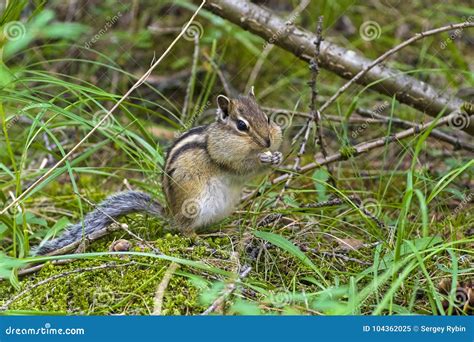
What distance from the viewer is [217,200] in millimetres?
3900

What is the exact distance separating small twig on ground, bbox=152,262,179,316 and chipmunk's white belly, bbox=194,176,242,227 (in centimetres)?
66

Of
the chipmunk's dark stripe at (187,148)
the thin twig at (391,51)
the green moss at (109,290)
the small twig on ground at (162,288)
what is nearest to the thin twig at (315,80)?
the thin twig at (391,51)

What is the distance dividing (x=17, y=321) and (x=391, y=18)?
552 centimetres

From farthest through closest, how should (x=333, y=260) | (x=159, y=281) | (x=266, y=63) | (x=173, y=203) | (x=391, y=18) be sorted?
(x=391, y=18) → (x=266, y=63) → (x=173, y=203) → (x=333, y=260) → (x=159, y=281)

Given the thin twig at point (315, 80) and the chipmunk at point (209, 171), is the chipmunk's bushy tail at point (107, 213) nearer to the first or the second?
the chipmunk at point (209, 171)

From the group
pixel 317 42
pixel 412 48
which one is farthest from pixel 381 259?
pixel 412 48

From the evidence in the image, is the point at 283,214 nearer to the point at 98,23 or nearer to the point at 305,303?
the point at 305,303

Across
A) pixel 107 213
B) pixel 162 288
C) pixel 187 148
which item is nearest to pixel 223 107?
pixel 187 148

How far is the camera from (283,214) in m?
3.96

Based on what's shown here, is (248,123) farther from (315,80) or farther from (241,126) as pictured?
(315,80)

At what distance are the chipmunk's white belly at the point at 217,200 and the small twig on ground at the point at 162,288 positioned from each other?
26.1 inches

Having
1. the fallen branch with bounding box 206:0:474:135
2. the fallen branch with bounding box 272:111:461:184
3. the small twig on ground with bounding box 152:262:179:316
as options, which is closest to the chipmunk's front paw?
the fallen branch with bounding box 272:111:461:184

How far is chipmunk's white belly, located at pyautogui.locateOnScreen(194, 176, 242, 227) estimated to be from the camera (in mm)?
3863

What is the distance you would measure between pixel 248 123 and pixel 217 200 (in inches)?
19.0
